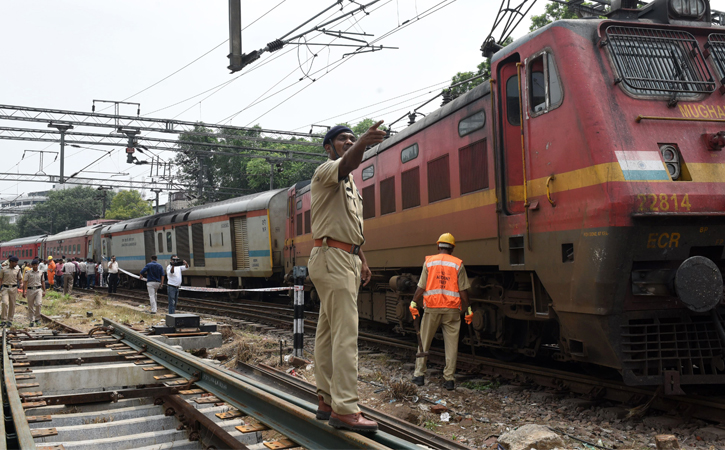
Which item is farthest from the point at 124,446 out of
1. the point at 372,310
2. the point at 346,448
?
the point at 372,310

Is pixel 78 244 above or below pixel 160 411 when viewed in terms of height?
above

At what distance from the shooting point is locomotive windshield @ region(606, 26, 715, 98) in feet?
17.5

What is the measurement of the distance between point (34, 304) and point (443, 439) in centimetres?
1398

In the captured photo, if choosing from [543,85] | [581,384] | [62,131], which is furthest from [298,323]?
[62,131]

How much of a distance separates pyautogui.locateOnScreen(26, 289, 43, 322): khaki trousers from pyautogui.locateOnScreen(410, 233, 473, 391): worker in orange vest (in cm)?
1187

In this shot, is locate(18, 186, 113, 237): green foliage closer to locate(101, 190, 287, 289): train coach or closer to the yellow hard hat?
locate(101, 190, 287, 289): train coach

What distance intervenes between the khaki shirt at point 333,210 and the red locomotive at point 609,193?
2311 mm

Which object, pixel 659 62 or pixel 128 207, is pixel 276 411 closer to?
pixel 659 62

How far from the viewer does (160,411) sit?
15.8ft

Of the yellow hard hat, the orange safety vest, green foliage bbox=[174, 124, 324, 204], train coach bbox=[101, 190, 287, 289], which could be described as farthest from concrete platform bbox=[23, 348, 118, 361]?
green foliage bbox=[174, 124, 324, 204]

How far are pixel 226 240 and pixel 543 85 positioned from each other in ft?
53.0

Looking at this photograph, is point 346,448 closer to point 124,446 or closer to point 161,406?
point 124,446

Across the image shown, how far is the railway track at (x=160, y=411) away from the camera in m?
3.73

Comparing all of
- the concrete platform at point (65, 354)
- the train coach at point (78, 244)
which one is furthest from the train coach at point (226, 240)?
the concrete platform at point (65, 354)
